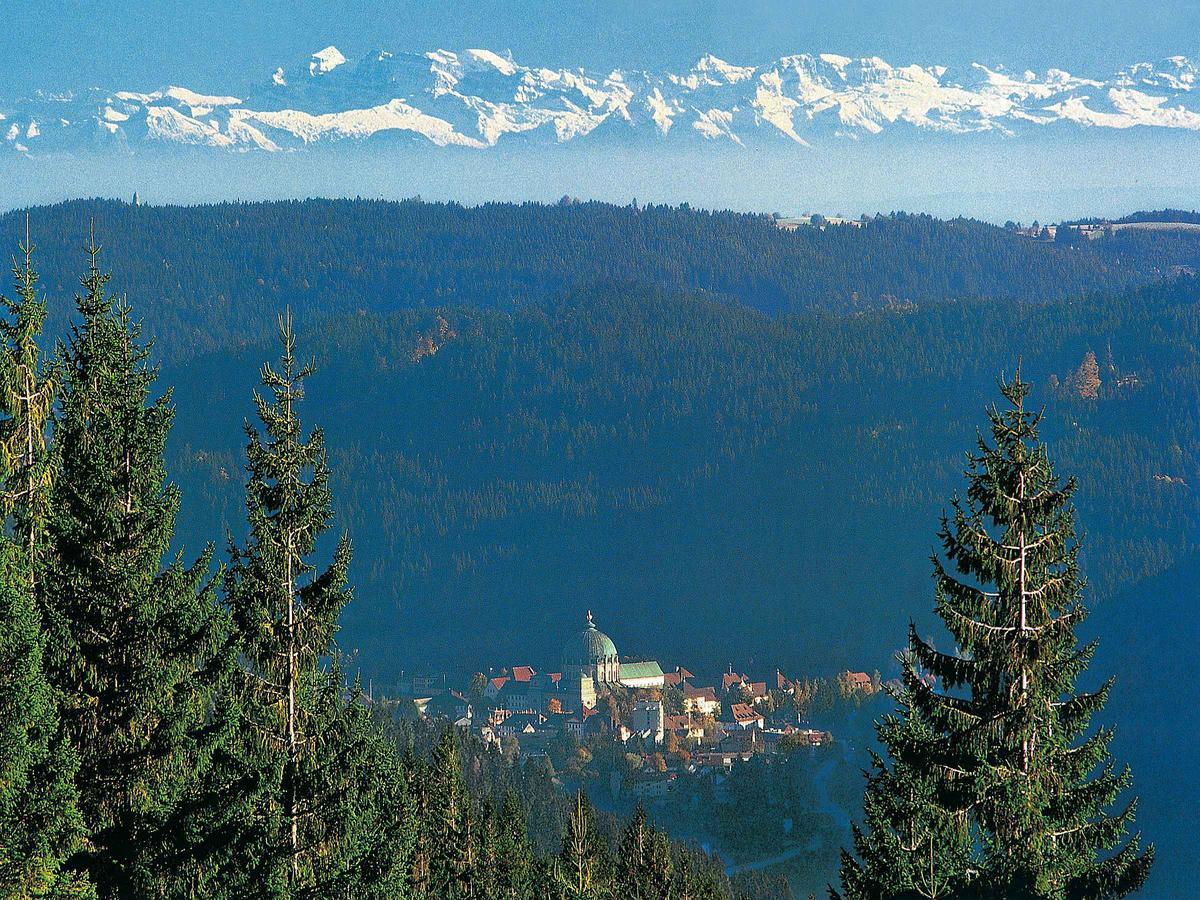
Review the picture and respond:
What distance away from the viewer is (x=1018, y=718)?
25.2 meters

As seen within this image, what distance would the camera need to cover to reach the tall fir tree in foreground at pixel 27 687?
26.2 m

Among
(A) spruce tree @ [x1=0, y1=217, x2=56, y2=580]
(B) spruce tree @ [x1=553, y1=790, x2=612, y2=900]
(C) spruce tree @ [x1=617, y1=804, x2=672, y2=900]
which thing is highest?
(A) spruce tree @ [x1=0, y1=217, x2=56, y2=580]

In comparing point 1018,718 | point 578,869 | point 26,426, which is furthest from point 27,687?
point 578,869

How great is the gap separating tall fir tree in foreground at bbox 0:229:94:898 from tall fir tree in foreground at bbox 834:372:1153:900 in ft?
39.5

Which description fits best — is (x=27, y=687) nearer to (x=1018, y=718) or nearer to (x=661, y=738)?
(x=1018, y=718)

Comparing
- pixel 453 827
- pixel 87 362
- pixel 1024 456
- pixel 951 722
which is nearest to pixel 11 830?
pixel 87 362

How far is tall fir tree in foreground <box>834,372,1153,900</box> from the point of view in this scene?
2508 centimetres

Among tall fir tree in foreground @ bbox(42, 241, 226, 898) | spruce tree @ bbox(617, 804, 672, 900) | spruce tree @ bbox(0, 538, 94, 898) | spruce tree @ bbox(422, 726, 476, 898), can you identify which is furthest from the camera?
spruce tree @ bbox(617, 804, 672, 900)

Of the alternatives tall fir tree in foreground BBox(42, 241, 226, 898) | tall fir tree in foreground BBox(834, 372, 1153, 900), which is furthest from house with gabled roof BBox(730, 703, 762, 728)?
tall fir tree in foreground BBox(834, 372, 1153, 900)

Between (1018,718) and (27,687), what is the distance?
13367 mm

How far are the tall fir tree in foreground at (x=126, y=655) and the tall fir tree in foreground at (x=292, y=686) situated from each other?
1.17 metres

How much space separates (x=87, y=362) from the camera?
1192 inches

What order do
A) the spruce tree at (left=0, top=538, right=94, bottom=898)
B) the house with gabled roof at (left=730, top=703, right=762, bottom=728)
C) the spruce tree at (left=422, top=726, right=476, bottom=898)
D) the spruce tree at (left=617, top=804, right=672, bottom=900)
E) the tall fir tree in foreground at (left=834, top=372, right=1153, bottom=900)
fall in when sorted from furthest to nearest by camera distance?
the house with gabled roof at (left=730, top=703, right=762, bottom=728) → the spruce tree at (left=617, top=804, right=672, bottom=900) → the spruce tree at (left=422, top=726, right=476, bottom=898) → the spruce tree at (left=0, top=538, right=94, bottom=898) → the tall fir tree in foreground at (left=834, top=372, right=1153, bottom=900)

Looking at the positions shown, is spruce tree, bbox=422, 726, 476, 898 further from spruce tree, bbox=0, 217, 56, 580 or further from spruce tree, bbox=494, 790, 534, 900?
spruce tree, bbox=0, 217, 56, 580
